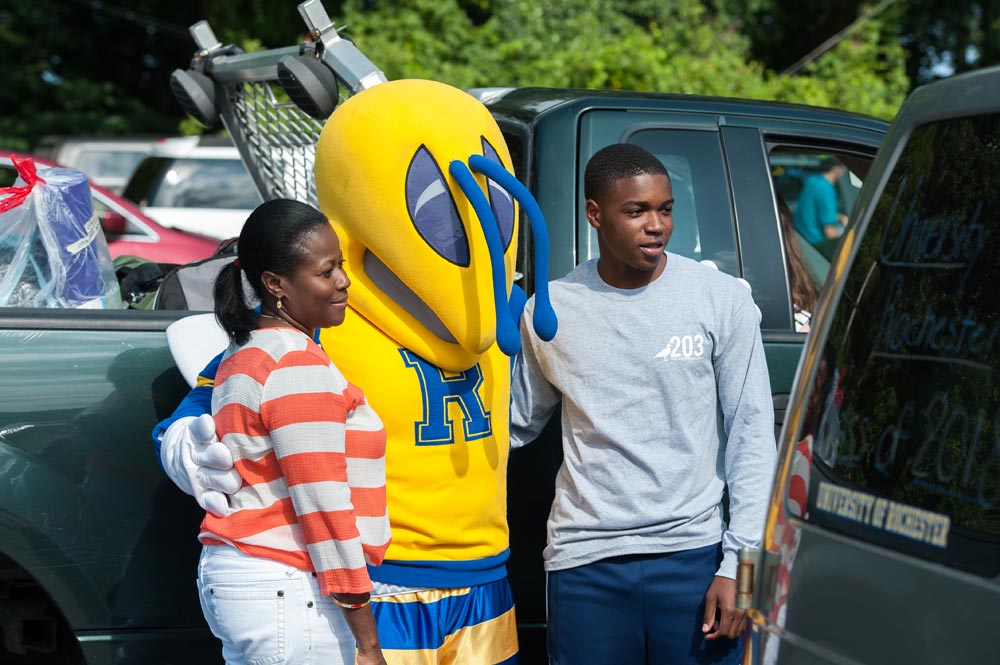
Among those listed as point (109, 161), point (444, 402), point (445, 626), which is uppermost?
point (109, 161)

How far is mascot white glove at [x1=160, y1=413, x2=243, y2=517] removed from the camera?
225cm

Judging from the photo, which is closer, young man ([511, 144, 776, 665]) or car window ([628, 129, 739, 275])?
young man ([511, 144, 776, 665])

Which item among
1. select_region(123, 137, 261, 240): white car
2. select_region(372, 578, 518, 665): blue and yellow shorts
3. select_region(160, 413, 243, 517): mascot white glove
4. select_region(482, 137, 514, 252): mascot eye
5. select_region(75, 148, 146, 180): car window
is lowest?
select_region(372, 578, 518, 665): blue and yellow shorts

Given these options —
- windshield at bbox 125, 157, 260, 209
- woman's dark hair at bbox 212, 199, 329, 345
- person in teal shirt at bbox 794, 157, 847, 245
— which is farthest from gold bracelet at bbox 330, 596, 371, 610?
windshield at bbox 125, 157, 260, 209

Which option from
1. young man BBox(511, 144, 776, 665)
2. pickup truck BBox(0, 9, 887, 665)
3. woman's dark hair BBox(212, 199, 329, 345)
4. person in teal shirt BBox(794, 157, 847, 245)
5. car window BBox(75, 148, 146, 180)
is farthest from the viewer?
car window BBox(75, 148, 146, 180)

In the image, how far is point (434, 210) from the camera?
8.38ft

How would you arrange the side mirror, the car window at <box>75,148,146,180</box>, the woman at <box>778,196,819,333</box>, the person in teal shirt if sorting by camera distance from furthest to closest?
the car window at <box>75,148,146,180</box> < the side mirror < the person in teal shirt < the woman at <box>778,196,819,333</box>

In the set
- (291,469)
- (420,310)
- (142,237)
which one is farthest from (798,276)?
(142,237)

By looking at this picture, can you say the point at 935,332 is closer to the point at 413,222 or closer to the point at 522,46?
the point at 413,222

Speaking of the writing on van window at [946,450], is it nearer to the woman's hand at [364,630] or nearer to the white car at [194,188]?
the woman's hand at [364,630]

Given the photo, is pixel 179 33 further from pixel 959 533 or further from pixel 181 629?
pixel 959 533

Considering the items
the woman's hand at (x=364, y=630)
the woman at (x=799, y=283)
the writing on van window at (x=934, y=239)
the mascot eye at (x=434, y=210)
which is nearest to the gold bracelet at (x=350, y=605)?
the woman's hand at (x=364, y=630)

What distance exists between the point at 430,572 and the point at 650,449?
545 mm

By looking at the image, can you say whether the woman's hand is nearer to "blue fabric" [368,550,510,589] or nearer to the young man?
"blue fabric" [368,550,510,589]
